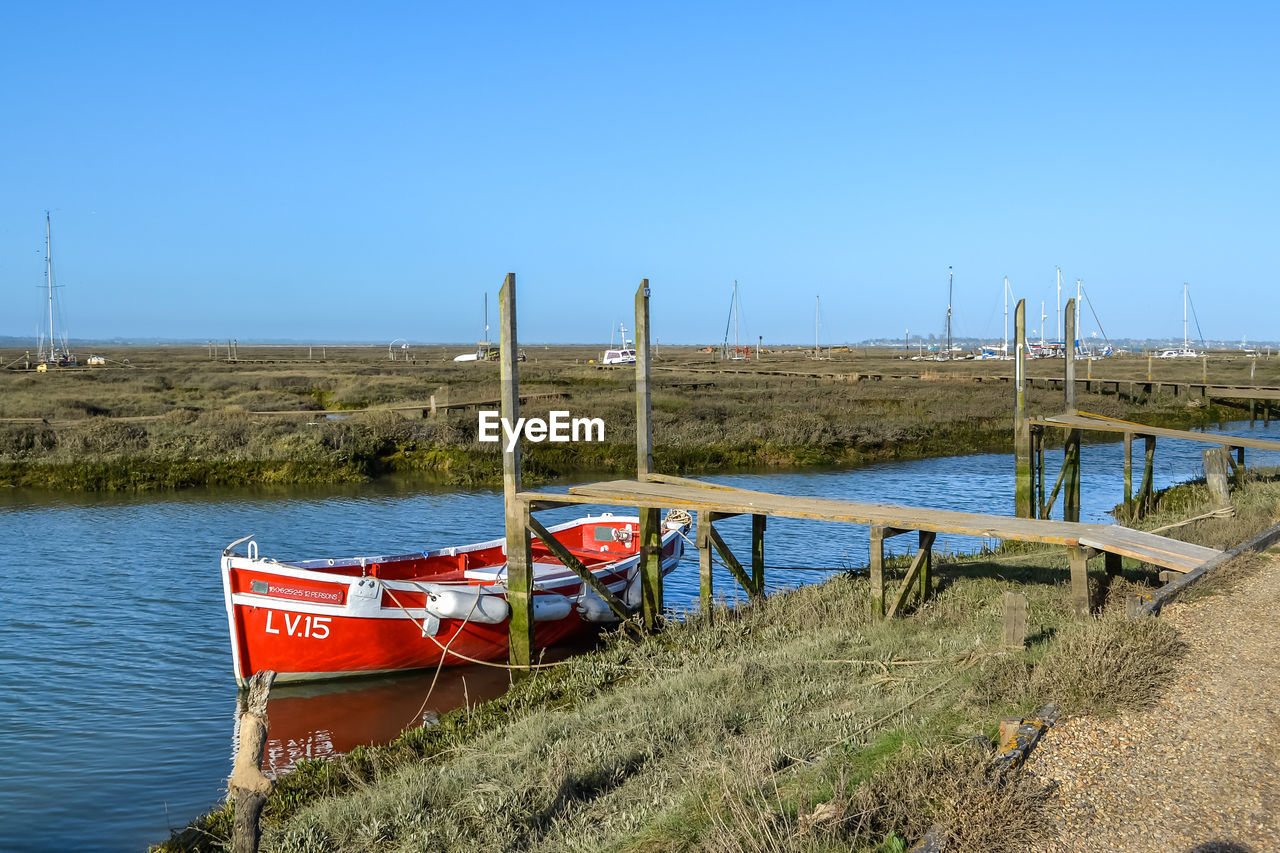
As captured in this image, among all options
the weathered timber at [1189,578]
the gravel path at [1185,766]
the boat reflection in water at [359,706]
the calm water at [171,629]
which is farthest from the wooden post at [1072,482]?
the gravel path at [1185,766]

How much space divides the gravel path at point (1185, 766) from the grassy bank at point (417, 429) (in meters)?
24.5

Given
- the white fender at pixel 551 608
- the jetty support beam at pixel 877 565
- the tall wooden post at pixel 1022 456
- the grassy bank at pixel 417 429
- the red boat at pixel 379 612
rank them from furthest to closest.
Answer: the grassy bank at pixel 417 429
the tall wooden post at pixel 1022 456
the white fender at pixel 551 608
the red boat at pixel 379 612
the jetty support beam at pixel 877 565

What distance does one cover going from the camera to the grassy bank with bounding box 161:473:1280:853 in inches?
240

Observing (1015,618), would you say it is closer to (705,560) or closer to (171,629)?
(705,560)

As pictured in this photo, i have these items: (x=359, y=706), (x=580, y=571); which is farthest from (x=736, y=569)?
(x=359, y=706)

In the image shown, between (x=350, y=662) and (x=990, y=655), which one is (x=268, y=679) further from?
(x=350, y=662)

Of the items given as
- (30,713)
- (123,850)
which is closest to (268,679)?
(123,850)

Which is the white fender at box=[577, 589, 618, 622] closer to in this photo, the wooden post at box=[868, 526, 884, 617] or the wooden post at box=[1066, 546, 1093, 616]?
the wooden post at box=[868, 526, 884, 617]

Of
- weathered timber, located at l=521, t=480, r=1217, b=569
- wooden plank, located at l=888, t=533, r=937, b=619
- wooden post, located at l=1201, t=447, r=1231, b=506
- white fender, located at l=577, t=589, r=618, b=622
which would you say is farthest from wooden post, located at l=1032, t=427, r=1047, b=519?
white fender, located at l=577, t=589, r=618, b=622

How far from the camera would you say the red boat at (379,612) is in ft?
44.0

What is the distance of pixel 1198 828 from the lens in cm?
588

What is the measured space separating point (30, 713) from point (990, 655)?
37.4 feet

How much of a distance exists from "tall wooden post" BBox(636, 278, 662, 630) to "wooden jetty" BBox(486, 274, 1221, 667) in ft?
0.05

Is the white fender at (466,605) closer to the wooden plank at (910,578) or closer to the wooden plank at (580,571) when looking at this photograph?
the wooden plank at (580,571)
